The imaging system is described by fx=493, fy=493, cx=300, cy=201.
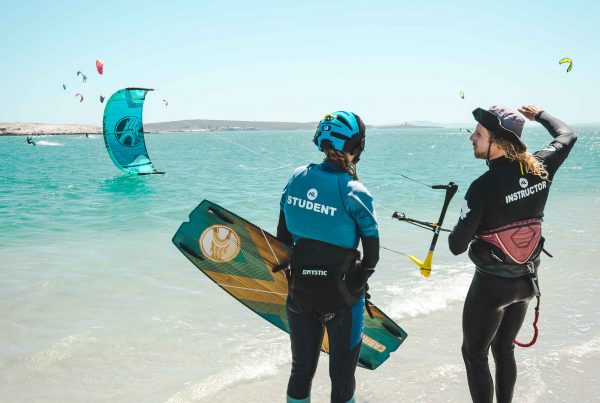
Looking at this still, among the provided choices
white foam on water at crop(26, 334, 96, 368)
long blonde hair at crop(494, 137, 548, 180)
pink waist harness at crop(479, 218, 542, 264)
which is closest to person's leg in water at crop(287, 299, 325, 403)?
pink waist harness at crop(479, 218, 542, 264)

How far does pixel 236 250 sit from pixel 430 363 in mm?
2697

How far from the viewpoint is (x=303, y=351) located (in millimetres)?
3061

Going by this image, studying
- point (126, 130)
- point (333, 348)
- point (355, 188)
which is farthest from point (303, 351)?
point (126, 130)

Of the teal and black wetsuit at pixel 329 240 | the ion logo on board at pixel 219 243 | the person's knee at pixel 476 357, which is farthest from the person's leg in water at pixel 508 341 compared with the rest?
the ion logo on board at pixel 219 243

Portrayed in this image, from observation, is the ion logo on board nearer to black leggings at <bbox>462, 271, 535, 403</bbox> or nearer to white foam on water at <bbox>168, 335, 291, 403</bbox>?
white foam on water at <bbox>168, 335, 291, 403</bbox>

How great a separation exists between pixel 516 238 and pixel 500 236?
112mm

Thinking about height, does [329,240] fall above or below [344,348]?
above

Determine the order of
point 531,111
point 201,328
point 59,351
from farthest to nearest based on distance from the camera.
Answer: point 201,328, point 59,351, point 531,111

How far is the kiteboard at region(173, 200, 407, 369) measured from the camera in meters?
3.95

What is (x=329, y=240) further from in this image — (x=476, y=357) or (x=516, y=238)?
(x=476, y=357)

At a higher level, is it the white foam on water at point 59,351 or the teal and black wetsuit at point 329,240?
the teal and black wetsuit at point 329,240

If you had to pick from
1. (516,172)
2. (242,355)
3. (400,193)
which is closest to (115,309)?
(242,355)

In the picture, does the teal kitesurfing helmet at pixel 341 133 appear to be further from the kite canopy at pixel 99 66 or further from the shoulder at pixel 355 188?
the kite canopy at pixel 99 66

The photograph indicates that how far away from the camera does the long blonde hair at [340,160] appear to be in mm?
2955
